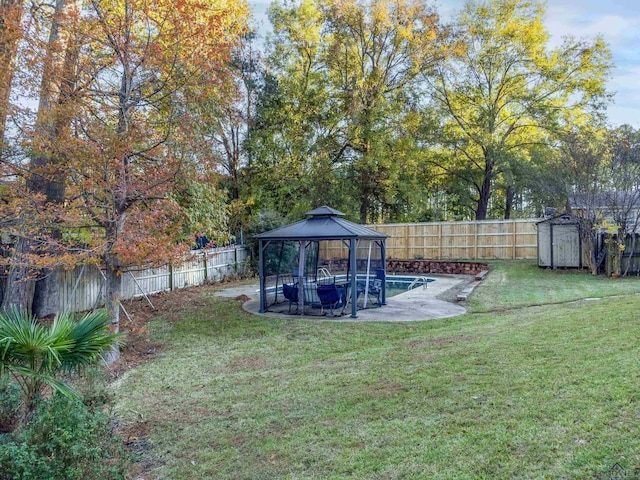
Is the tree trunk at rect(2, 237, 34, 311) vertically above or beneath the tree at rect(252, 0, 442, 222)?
beneath

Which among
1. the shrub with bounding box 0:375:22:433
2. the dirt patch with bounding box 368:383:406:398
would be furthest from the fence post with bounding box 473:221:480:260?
the shrub with bounding box 0:375:22:433

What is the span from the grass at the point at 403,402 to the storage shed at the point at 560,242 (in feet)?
30.3

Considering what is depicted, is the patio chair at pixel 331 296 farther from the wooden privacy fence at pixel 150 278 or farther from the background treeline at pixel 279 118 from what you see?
the background treeline at pixel 279 118

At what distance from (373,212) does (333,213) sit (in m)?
15.4

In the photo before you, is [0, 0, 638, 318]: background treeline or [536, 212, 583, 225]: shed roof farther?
[536, 212, 583, 225]: shed roof

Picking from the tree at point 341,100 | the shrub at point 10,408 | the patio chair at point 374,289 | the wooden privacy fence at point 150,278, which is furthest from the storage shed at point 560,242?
the shrub at point 10,408

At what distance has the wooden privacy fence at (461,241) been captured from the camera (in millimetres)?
19125

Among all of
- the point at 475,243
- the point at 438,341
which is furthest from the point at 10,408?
the point at 475,243

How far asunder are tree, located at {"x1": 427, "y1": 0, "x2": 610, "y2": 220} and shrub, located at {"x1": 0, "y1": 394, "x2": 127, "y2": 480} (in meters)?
22.9

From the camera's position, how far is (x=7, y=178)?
25.3 ft

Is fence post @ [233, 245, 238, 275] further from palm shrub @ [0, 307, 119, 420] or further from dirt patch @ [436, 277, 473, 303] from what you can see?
palm shrub @ [0, 307, 119, 420]

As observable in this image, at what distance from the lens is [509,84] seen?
23984 mm

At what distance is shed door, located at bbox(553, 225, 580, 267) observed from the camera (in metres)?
15.7

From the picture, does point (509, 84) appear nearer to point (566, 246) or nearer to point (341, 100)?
point (341, 100)
